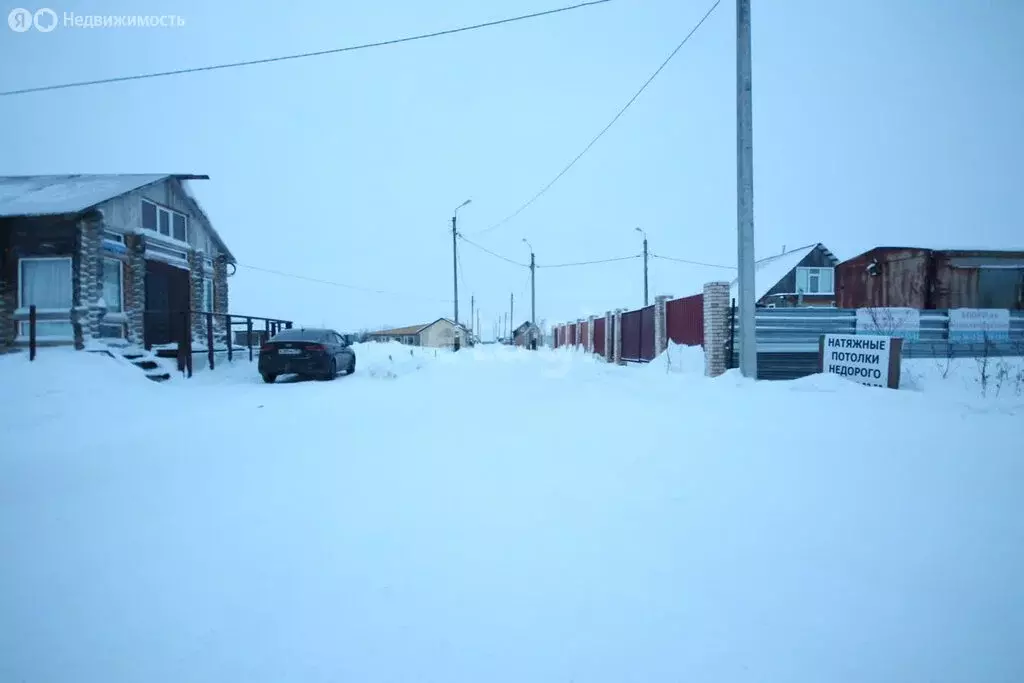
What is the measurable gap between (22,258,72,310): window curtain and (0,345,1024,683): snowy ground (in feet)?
30.2

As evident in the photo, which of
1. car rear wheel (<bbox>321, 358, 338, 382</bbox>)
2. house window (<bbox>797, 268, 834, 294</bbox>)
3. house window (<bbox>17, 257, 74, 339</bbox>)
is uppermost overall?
house window (<bbox>797, 268, 834, 294</bbox>)

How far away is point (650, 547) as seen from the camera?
3090 mm

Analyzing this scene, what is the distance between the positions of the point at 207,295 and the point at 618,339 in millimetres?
16285

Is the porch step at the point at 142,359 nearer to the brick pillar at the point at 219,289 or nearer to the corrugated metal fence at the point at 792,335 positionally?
the brick pillar at the point at 219,289

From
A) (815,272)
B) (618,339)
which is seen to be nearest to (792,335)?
(618,339)

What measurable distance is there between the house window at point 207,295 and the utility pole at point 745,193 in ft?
60.5

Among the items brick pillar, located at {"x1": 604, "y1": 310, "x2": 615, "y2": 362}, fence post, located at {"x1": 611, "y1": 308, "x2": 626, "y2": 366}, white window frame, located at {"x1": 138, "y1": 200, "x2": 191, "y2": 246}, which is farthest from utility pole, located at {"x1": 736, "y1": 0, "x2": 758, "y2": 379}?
white window frame, located at {"x1": 138, "y1": 200, "x2": 191, "y2": 246}

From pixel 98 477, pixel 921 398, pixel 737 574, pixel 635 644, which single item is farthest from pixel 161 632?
pixel 921 398

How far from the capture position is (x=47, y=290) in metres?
13.3

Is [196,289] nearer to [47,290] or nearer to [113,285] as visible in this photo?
[113,285]

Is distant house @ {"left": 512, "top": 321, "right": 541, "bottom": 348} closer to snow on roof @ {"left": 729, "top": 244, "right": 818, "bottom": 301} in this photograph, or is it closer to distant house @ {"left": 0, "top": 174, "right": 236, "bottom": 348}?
snow on roof @ {"left": 729, "top": 244, "right": 818, "bottom": 301}

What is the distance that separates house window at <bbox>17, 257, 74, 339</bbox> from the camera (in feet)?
43.5

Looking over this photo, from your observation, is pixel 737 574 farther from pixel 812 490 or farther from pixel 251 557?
pixel 251 557

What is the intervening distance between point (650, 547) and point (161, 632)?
8.29 ft
